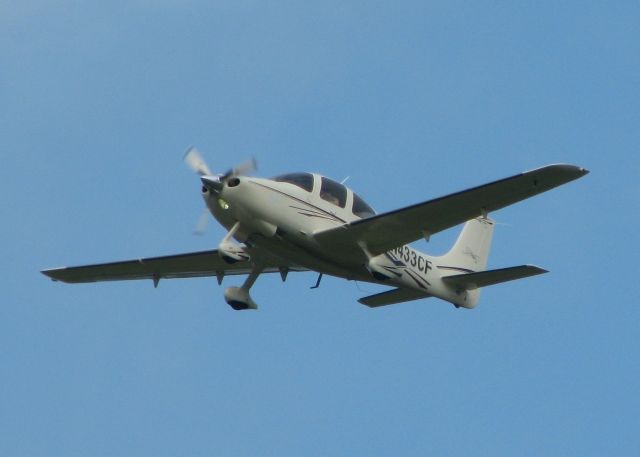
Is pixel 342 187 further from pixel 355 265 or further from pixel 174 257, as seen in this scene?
pixel 174 257

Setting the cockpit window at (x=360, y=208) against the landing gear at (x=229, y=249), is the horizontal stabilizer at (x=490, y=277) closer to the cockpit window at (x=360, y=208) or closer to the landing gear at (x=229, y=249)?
the cockpit window at (x=360, y=208)

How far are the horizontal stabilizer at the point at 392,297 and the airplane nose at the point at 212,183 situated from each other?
596cm

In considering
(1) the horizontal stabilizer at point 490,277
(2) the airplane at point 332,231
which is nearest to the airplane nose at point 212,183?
(2) the airplane at point 332,231

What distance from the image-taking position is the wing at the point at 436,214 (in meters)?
25.0

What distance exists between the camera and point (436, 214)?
2675 centimetres

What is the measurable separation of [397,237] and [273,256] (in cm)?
309

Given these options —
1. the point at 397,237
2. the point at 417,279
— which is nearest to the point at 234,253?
the point at 397,237

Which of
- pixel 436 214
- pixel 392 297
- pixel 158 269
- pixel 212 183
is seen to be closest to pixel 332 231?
pixel 436 214

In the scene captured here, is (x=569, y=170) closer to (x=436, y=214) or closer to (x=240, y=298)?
(x=436, y=214)

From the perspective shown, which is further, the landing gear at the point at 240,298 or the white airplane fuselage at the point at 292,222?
the landing gear at the point at 240,298

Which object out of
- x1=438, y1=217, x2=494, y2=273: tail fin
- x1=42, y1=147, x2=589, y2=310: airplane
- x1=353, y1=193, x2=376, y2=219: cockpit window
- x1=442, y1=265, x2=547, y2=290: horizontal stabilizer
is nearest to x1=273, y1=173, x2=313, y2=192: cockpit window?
x1=42, y1=147, x2=589, y2=310: airplane

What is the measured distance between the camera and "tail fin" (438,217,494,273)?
3256 cm

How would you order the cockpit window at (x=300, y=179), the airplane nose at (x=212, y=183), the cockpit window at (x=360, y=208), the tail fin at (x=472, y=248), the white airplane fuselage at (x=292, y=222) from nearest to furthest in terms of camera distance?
the airplane nose at (x=212, y=183) → the white airplane fuselage at (x=292, y=222) → the cockpit window at (x=300, y=179) → the cockpit window at (x=360, y=208) → the tail fin at (x=472, y=248)

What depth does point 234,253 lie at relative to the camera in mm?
26594
